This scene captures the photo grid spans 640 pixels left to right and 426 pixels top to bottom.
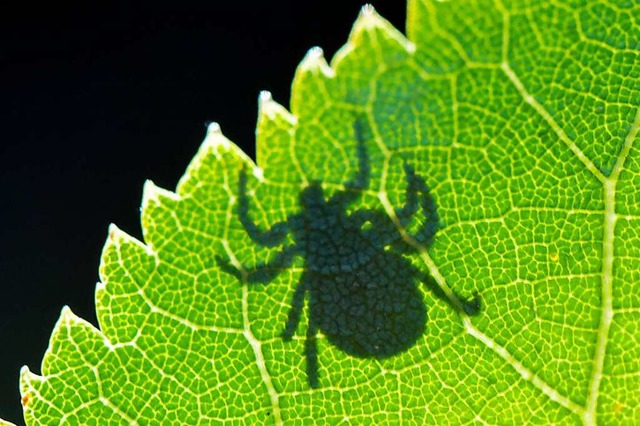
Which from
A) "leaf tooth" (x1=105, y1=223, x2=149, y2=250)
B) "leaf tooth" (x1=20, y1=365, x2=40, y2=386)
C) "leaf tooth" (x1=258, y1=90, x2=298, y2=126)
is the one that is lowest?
"leaf tooth" (x1=20, y1=365, x2=40, y2=386)

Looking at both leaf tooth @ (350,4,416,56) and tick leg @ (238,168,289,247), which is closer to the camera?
leaf tooth @ (350,4,416,56)

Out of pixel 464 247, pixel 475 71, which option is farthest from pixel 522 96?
pixel 464 247

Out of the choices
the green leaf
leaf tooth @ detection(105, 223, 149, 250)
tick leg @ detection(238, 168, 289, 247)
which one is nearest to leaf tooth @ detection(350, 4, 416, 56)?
the green leaf

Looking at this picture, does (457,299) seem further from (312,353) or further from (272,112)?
(272,112)

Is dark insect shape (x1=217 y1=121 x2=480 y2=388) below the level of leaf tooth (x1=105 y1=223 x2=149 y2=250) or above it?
below

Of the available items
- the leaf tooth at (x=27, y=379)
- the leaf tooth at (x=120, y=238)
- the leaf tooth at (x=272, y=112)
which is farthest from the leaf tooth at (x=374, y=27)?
the leaf tooth at (x=27, y=379)

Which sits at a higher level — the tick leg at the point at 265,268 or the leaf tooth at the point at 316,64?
the leaf tooth at the point at 316,64

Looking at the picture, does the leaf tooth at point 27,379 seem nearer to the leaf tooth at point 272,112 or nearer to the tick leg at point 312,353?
the tick leg at point 312,353

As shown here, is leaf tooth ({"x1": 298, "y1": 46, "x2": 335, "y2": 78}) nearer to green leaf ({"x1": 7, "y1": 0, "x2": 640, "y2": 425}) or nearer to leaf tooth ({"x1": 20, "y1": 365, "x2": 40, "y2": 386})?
green leaf ({"x1": 7, "y1": 0, "x2": 640, "y2": 425})
